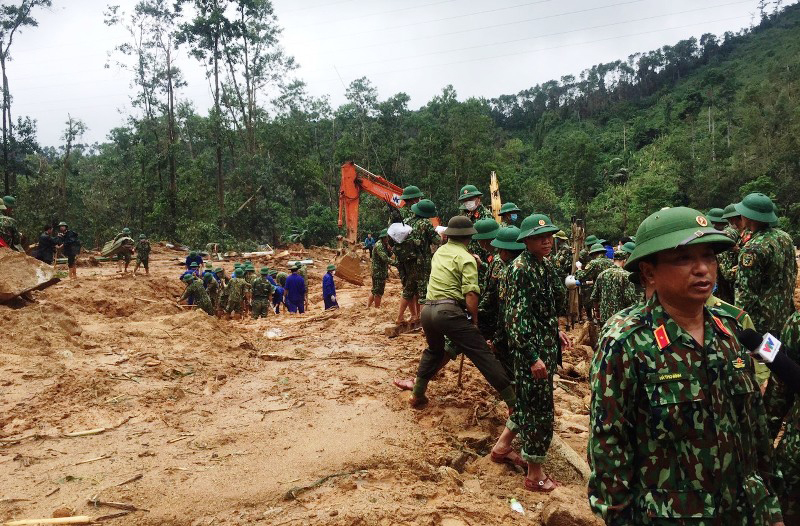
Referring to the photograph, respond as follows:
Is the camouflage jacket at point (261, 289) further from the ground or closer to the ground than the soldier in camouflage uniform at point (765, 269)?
closer to the ground

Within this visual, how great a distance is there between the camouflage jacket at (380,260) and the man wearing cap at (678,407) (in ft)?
26.9

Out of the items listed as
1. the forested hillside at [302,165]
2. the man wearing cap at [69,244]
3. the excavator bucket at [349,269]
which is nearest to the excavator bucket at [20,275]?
the man wearing cap at [69,244]

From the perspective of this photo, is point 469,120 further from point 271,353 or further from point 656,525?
point 656,525

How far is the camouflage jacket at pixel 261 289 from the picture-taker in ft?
40.1

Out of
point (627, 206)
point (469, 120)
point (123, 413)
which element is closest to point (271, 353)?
point (123, 413)

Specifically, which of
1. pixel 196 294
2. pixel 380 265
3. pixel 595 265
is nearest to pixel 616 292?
pixel 595 265

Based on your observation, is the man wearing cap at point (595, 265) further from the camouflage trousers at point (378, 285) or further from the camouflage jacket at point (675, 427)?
the camouflage jacket at point (675, 427)

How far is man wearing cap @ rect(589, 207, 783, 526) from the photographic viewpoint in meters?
1.65

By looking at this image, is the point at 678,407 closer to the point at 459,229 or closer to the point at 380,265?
the point at 459,229

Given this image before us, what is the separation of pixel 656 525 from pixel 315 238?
30.5 meters

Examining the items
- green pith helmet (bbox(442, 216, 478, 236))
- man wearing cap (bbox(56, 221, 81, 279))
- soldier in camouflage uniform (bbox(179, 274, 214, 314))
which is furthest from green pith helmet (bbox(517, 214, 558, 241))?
man wearing cap (bbox(56, 221, 81, 279))

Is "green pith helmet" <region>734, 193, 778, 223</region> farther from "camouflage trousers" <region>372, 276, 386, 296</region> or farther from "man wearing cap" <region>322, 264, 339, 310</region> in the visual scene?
"man wearing cap" <region>322, 264, 339, 310</region>

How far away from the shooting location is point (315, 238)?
31484mm

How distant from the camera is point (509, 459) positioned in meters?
4.19
